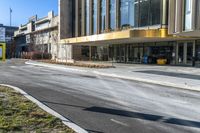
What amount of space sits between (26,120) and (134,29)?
103 feet

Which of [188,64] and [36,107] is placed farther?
[188,64]

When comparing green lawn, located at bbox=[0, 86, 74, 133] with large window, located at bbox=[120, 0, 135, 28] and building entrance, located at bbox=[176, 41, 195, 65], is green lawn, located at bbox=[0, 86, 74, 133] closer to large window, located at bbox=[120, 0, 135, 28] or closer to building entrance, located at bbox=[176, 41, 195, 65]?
building entrance, located at bbox=[176, 41, 195, 65]

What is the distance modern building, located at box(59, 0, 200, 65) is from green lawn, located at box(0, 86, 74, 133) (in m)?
17.9

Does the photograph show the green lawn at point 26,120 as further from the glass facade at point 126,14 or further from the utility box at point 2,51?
the glass facade at point 126,14

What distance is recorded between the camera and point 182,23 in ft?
89.6

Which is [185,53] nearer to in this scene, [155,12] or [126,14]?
[155,12]

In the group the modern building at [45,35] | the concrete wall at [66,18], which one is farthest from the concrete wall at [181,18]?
the modern building at [45,35]

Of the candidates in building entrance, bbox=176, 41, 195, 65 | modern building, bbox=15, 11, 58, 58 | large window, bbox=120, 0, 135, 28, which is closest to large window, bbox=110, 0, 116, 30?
large window, bbox=120, 0, 135, 28

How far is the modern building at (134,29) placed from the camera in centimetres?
2916

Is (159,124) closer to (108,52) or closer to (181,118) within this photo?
(181,118)

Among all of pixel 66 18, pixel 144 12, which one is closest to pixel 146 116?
pixel 144 12

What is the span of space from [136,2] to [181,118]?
36.0 meters

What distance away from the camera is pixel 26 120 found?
841cm

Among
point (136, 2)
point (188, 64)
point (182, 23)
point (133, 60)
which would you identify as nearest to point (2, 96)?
point (182, 23)
